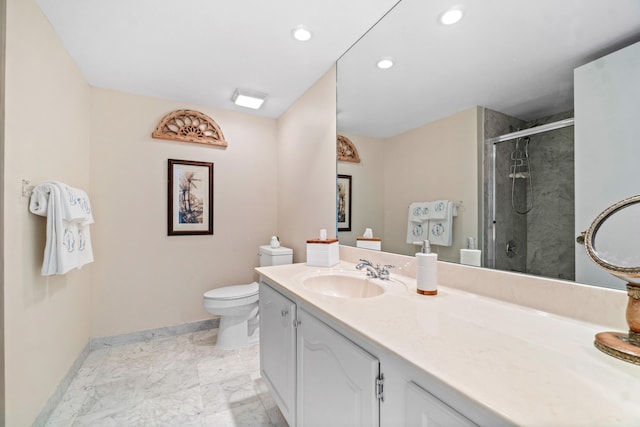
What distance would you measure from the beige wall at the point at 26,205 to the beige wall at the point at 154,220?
44cm

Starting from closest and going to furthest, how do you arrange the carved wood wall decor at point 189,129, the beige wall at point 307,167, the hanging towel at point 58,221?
the hanging towel at point 58,221 → the beige wall at point 307,167 → the carved wood wall decor at point 189,129

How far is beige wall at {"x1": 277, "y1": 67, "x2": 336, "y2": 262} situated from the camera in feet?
7.01

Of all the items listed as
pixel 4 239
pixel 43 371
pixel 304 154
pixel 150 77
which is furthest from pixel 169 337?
pixel 150 77

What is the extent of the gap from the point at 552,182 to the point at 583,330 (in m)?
0.47

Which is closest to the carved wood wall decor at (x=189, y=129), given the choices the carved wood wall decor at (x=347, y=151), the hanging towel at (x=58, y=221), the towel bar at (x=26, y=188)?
the hanging towel at (x=58, y=221)

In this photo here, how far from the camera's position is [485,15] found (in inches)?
44.2

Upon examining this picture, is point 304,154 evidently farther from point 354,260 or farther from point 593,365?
point 593,365

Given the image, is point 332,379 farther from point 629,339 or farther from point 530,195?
point 530,195

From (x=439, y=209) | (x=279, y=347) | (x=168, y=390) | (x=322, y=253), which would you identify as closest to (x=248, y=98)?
(x=322, y=253)

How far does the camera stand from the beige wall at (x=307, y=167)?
84.1 inches

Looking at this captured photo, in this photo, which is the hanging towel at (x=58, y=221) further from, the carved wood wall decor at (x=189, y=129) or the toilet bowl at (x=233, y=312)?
the carved wood wall decor at (x=189, y=129)

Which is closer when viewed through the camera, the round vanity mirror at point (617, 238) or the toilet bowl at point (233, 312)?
the round vanity mirror at point (617, 238)

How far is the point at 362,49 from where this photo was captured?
5.77 ft

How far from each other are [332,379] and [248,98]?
2.36 metres
